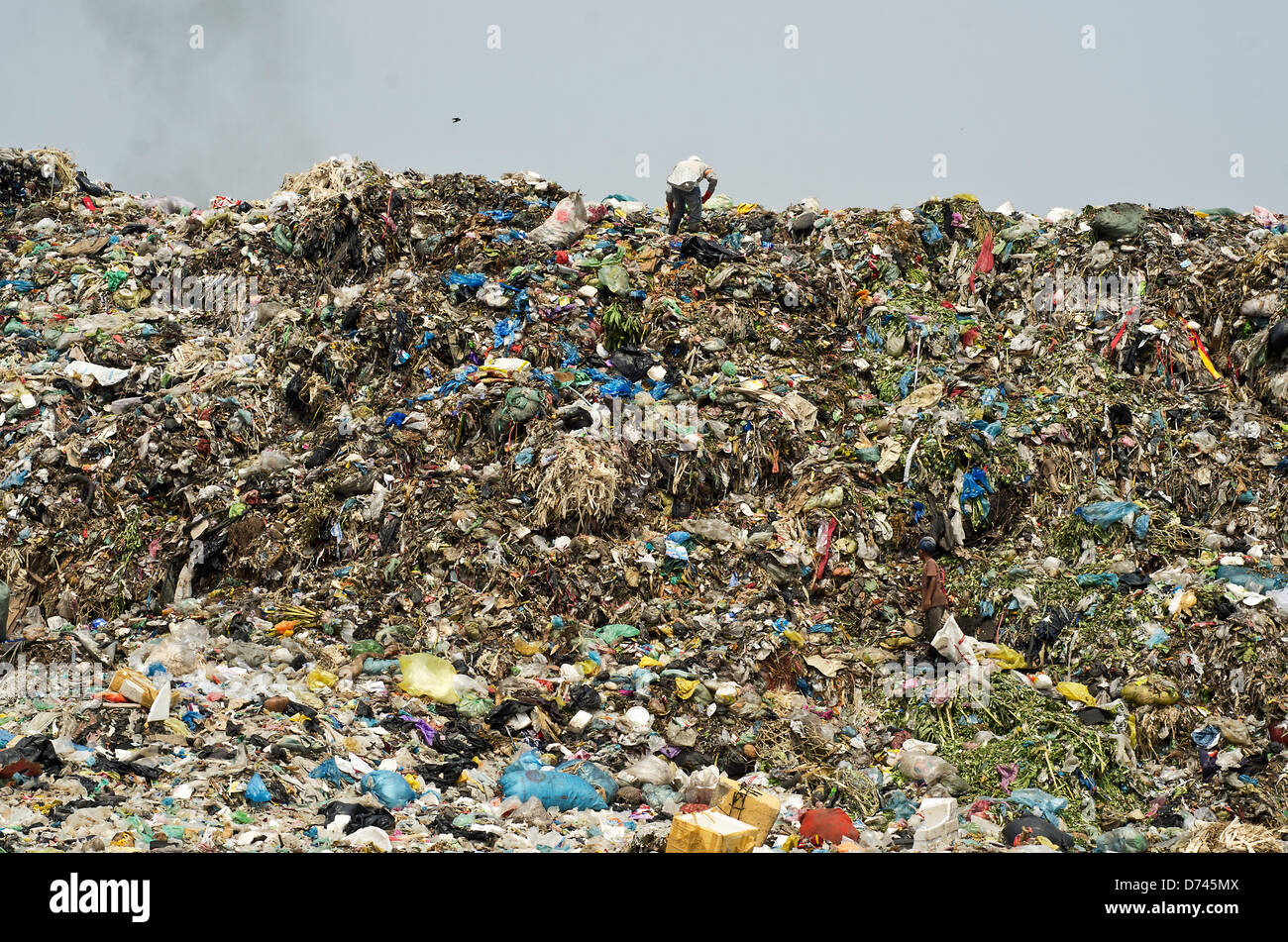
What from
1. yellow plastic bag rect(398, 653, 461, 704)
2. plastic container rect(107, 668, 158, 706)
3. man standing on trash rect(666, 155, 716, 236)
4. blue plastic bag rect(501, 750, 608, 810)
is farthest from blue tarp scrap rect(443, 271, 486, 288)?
blue plastic bag rect(501, 750, 608, 810)

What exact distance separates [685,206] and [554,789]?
6.28 metres

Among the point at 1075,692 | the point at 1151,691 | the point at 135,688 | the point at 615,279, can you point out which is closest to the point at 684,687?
the point at 1075,692

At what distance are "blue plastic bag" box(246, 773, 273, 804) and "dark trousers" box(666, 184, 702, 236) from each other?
6.68 metres

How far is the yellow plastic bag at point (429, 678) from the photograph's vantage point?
234 inches

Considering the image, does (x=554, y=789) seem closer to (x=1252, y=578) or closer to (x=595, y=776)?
(x=595, y=776)

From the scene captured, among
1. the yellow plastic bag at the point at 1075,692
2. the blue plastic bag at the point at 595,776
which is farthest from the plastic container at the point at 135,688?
the yellow plastic bag at the point at 1075,692

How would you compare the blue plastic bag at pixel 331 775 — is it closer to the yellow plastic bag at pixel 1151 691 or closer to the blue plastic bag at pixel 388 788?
the blue plastic bag at pixel 388 788

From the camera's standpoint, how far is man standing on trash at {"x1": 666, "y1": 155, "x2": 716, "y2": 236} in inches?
371

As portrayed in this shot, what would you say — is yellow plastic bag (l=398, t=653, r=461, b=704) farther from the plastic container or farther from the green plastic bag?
the green plastic bag

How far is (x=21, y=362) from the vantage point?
332 inches

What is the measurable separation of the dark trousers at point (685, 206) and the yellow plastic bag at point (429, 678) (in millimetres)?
5273

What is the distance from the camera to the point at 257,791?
14.9 ft
